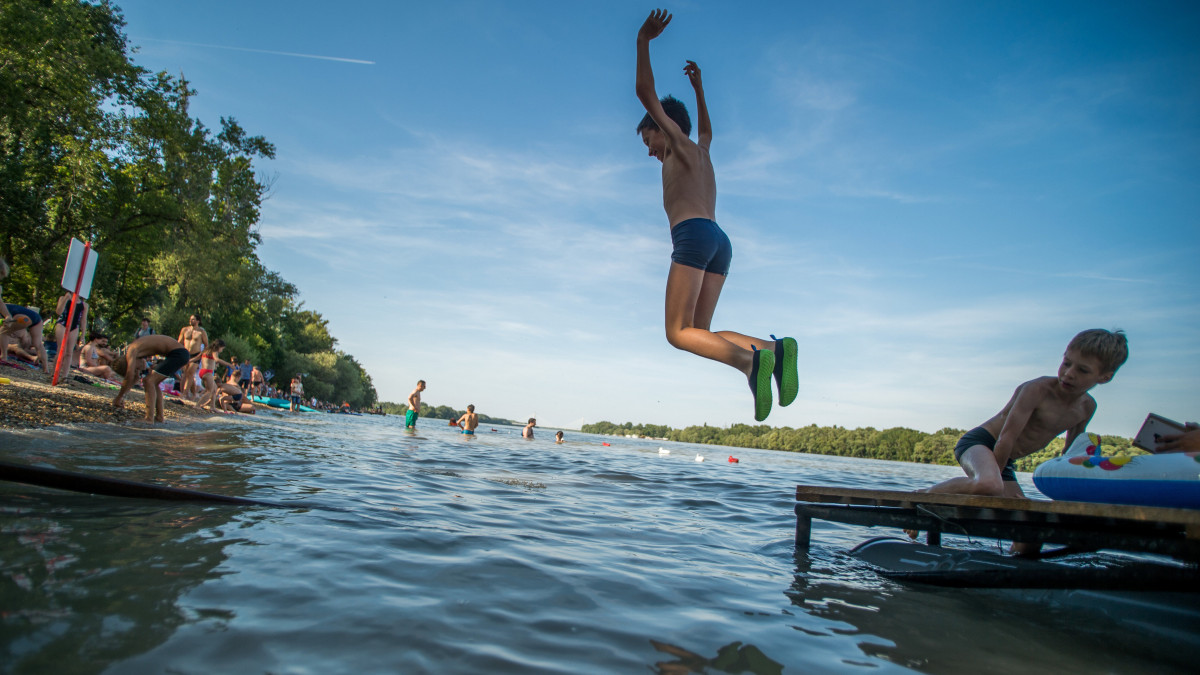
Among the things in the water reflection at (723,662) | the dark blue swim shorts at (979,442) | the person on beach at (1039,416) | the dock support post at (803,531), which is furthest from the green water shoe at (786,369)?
the water reflection at (723,662)

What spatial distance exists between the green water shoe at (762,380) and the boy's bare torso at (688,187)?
1123mm

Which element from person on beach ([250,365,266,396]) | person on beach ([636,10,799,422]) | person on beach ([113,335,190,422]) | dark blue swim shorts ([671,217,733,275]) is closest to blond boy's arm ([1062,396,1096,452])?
person on beach ([636,10,799,422])

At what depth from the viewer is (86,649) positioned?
5.04 feet

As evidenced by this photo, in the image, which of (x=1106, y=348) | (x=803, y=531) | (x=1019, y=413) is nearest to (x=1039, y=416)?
(x=1019, y=413)

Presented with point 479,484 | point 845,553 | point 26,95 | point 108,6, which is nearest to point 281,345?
point 108,6

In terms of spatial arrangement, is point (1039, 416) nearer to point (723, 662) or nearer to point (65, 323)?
point (723, 662)

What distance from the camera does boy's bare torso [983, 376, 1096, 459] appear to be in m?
4.23

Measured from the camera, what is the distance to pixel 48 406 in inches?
289

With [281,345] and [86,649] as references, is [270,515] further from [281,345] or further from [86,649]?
[281,345]

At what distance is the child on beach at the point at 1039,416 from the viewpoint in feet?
12.7

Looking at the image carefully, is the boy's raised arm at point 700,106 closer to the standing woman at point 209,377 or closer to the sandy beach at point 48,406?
the sandy beach at point 48,406

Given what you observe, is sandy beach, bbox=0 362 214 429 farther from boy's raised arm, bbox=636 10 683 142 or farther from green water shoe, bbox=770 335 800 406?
green water shoe, bbox=770 335 800 406

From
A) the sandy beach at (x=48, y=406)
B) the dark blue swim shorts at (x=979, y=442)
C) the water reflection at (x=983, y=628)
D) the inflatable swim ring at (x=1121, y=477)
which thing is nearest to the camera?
the water reflection at (x=983, y=628)

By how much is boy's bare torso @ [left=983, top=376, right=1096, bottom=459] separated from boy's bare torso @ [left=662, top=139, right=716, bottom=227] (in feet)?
8.43
